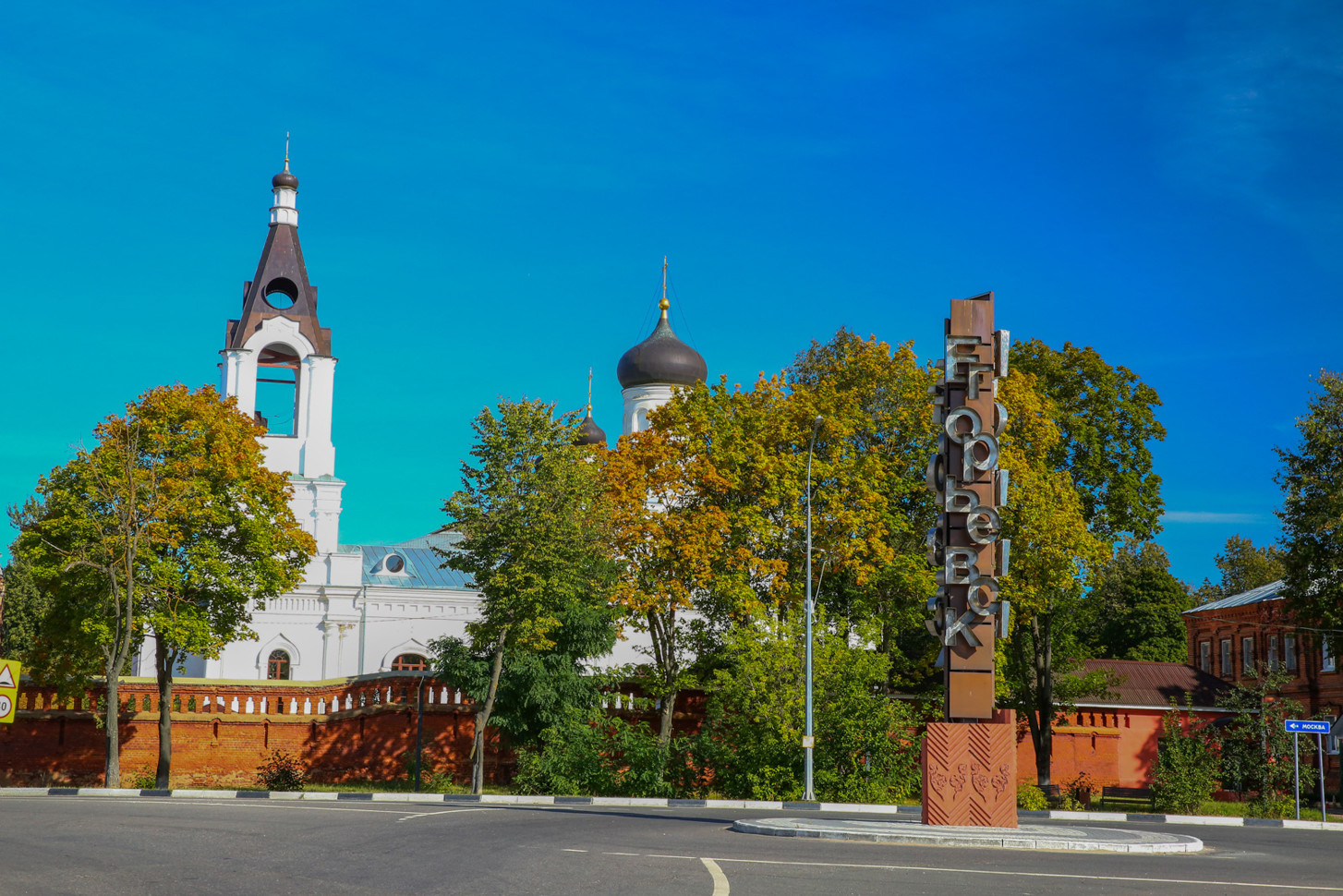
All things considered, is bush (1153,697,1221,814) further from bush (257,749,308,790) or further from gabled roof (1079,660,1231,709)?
bush (257,749,308,790)

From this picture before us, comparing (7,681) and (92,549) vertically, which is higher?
(92,549)

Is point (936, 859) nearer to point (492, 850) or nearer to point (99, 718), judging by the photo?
point (492, 850)

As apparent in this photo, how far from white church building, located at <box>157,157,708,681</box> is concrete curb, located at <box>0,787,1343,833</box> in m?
25.3

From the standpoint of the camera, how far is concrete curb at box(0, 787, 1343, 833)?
2609cm

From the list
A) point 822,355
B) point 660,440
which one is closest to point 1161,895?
point 660,440

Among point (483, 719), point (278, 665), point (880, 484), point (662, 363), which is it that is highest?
point (662, 363)

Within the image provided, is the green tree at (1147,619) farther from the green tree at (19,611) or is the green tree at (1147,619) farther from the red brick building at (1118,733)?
the green tree at (19,611)

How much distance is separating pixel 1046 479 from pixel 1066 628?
6.53m

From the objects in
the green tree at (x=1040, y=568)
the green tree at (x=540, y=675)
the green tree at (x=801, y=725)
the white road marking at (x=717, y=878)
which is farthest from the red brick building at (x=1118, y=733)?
the white road marking at (x=717, y=878)

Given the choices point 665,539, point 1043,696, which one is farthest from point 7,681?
point 1043,696

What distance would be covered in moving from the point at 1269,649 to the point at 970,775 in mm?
35980

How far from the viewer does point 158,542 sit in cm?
3353

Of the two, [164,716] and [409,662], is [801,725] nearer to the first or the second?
[164,716]

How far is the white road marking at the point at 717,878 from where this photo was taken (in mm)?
11093
